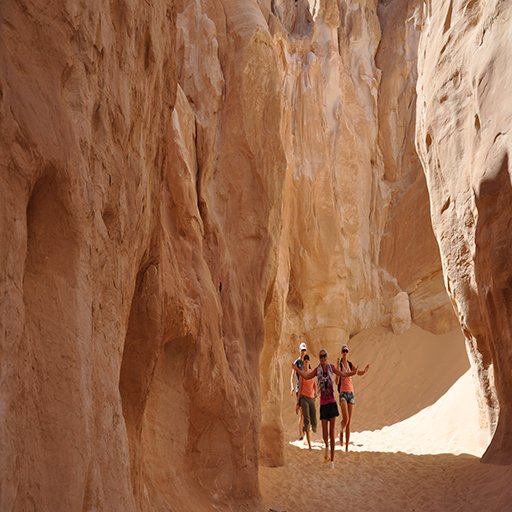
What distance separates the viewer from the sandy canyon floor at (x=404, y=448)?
6.84 metres

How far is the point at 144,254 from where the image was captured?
4.65 meters

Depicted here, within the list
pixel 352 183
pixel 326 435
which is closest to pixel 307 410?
pixel 326 435

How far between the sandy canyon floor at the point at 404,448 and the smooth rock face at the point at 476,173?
88 cm

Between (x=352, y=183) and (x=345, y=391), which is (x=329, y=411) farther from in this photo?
(x=352, y=183)

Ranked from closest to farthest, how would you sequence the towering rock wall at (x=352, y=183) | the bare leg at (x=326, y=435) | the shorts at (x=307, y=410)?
the bare leg at (x=326, y=435) < the shorts at (x=307, y=410) < the towering rock wall at (x=352, y=183)

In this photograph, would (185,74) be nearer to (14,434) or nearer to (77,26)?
(77,26)

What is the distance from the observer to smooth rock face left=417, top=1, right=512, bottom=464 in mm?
7613

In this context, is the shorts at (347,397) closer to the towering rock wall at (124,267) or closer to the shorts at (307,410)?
the shorts at (307,410)

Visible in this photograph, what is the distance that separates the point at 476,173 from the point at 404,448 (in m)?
5.53

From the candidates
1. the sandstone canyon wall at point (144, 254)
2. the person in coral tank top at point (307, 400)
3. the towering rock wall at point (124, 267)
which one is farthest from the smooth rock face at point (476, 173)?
the towering rock wall at point (124, 267)

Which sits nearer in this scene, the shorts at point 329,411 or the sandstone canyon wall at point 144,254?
the sandstone canyon wall at point 144,254

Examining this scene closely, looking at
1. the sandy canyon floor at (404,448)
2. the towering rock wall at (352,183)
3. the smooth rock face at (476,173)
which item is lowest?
the sandy canyon floor at (404,448)

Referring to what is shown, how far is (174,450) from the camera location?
5.72 metres

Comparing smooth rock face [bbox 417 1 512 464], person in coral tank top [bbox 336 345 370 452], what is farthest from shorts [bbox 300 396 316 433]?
smooth rock face [bbox 417 1 512 464]
